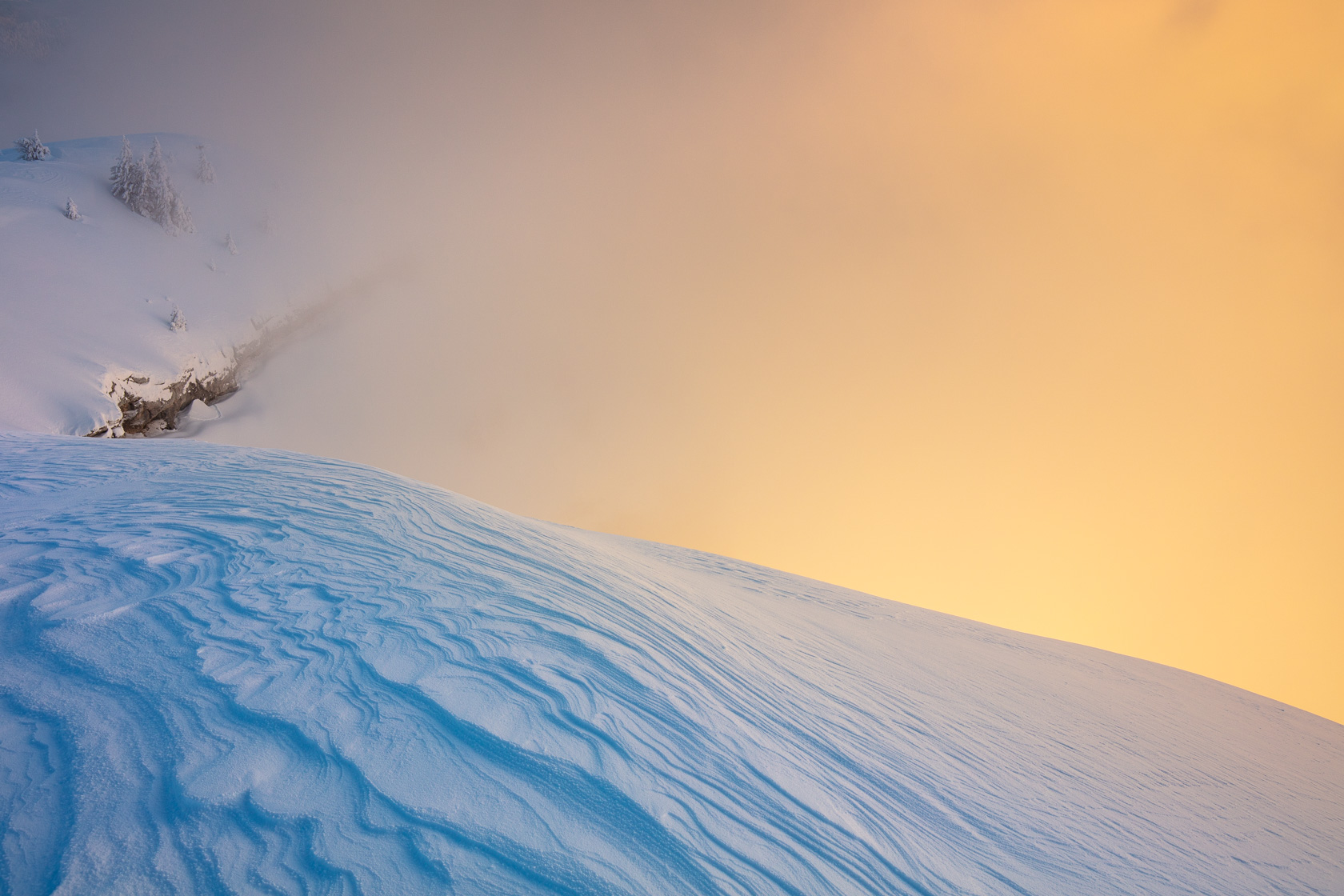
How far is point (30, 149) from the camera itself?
1309 centimetres

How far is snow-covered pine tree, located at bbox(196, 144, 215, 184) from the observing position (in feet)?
59.2

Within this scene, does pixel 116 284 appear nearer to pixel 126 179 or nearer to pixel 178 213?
pixel 126 179

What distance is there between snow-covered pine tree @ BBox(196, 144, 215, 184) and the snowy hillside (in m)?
0.18

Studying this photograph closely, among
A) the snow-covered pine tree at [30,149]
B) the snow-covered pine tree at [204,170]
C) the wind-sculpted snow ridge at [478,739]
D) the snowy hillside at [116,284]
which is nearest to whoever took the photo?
the wind-sculpted snow ridge at [478,739]

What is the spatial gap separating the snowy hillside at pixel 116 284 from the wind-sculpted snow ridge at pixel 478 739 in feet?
19.6

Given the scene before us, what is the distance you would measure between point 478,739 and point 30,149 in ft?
69.3

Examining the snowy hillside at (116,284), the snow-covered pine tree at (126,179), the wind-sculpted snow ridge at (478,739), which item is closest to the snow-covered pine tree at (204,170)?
the snowy hillside at (116,284)

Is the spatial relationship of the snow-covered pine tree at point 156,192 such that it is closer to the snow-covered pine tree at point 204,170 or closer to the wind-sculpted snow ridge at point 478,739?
the snow-covered pine tree at point 204,170

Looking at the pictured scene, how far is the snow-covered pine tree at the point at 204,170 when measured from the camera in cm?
1805

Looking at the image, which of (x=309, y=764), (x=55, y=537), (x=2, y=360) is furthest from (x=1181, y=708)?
(x=2, y=360)

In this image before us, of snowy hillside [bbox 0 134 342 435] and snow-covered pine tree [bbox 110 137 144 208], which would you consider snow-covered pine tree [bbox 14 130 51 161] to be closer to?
snowy hillside [bbox 0 134 342 435]

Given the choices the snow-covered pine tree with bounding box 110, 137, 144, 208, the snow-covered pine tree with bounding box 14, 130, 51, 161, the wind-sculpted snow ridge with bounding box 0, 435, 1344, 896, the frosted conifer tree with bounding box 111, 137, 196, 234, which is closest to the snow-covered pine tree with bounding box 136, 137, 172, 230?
the frosted conifer tree with bounding box 111, 137, 196, 234

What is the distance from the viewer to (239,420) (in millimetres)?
13000

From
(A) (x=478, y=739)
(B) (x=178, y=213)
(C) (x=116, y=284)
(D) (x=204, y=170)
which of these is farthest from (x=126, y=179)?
(A) (x=478, y=739)
